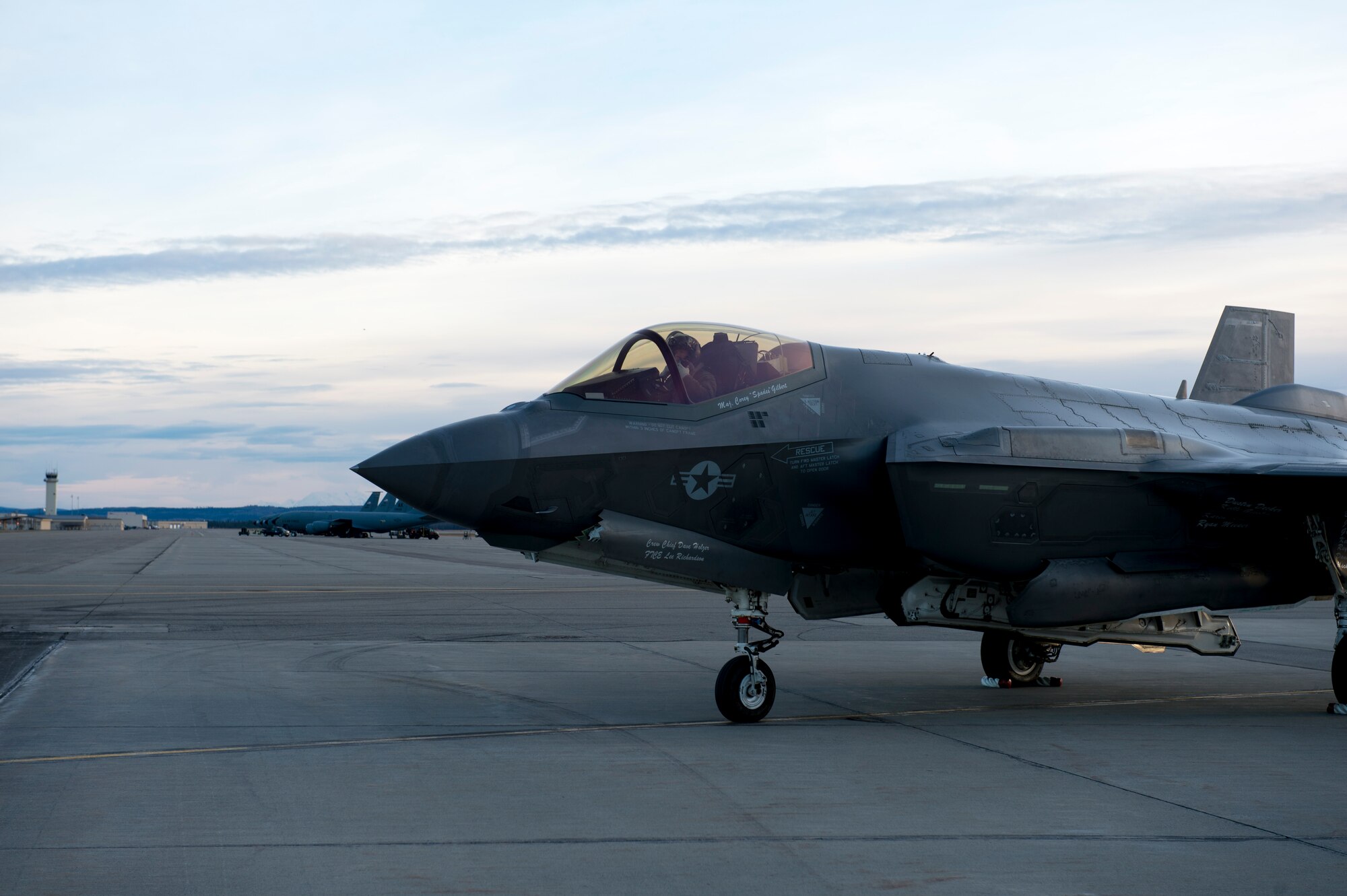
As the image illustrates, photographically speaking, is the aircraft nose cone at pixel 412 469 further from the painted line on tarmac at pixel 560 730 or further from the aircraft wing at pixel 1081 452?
the aircraft wing at pixel 1081 452

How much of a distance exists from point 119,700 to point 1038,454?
8.05 meters

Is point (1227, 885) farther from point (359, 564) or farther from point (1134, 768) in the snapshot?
point (359, 564)

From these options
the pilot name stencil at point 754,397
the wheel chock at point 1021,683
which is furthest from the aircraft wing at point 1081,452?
the wheel chock at point 1021,683

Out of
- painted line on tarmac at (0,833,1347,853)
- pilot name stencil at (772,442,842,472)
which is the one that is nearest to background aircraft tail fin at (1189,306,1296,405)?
pilot name stencil at (772,442,842,472)

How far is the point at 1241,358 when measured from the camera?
16.1 m

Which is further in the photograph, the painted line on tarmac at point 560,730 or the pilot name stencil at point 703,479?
the pilot name stencil at point 703,479

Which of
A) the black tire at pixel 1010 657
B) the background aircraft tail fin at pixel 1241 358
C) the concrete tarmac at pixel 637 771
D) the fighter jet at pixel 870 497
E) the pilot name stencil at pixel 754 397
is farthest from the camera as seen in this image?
the background aircraft tail fin at pixel 1241 358

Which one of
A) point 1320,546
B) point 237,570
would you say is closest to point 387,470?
point 1320,546

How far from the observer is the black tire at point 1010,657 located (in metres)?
12.2

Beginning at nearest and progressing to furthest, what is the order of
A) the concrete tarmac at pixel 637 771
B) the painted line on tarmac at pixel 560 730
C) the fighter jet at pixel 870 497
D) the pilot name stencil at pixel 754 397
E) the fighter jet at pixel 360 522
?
the concrete tarmac at pixel 637 771
the painted line on tarmac at pixel 560 730
the fighter jet at pixel 870 497
the pilot name stencil at pixel 754 397
the fighter jet at pixel 360 522

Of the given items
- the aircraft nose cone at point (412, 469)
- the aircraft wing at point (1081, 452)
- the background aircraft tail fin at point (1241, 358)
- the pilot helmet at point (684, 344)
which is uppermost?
the background aircraft tail fin at point (1241, 358)

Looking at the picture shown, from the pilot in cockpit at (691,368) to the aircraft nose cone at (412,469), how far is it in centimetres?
201

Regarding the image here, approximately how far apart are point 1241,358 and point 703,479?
10.3 metres

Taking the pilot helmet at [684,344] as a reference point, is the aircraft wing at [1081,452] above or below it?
below
